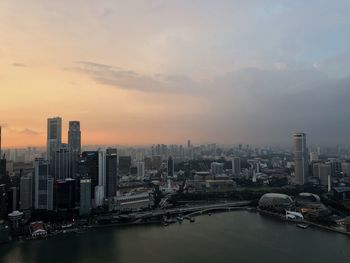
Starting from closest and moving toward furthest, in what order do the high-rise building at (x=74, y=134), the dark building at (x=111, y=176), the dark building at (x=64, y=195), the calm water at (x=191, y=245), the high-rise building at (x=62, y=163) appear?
the calm water at (x=191, y=245) < the dark building at (x=64, y=195) < the dark building at (x=111, y=176) < the high-rise building at (x=62, y=163) < the high-rise building at (x=74, y=134)

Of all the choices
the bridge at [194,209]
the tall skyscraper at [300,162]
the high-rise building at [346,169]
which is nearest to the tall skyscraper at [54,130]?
the bridge at [194,209]

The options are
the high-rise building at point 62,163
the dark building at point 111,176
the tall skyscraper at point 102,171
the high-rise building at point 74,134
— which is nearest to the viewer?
the tall skyscraper at point 102,171

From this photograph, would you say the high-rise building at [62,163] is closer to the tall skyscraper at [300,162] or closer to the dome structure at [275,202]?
the dome structure at [275,202]

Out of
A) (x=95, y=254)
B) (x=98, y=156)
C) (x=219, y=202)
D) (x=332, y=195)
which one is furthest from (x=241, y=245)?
(x=332, y=195)

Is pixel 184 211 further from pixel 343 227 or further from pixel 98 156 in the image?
pixel 343 227

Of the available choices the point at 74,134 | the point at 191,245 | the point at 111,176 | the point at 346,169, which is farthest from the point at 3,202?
the point at 346,169

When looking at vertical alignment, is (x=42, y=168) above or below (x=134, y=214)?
above

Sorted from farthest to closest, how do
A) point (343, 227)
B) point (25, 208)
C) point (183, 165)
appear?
1. point (183, 165)
2. point (25, 208)
3. point (343, 227)
